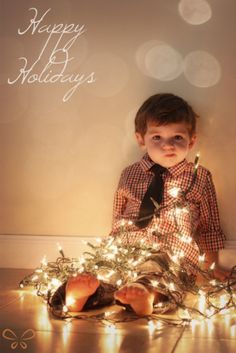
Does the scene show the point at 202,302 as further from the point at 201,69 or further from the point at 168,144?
the point at 201,69

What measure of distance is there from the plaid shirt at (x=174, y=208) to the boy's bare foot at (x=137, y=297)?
0.46 metres

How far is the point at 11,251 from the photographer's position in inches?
94.3

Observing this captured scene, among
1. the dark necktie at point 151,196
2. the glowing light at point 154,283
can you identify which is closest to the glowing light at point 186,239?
the dark necktie at point 151,196

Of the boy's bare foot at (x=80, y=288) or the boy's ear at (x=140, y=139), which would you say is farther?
the boy's ear at (x=140, y=139)

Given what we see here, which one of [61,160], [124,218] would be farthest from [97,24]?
[124,218]

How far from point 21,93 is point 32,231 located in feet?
1.91

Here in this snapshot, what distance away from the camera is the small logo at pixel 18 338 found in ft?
4.47

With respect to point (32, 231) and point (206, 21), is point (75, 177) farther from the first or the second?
point (206, 21)

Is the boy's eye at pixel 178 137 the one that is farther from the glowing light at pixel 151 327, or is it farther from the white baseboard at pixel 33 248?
the glowing light at pixel 151 327

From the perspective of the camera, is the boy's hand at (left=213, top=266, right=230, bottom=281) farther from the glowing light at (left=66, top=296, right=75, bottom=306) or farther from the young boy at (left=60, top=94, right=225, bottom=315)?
the glowing light at (left=66, top=296, right=75, bottom=306)

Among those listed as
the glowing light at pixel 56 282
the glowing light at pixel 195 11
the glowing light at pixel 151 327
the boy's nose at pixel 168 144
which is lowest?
the glowing light at pixel 151 327

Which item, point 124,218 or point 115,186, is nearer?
point 124,218

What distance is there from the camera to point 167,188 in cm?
214

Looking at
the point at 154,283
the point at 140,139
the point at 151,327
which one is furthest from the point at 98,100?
the point at 151,327
